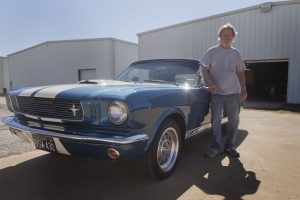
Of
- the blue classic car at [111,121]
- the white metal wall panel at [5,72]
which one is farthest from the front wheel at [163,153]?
the white metal wall panel at [5,72]

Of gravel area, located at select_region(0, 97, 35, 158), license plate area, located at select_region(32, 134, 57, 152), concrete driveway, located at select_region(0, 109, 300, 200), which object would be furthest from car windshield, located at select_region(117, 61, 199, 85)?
gravel area, located at select_region(0, 97, 35, 158)

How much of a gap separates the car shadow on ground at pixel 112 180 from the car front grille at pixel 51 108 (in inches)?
28.2

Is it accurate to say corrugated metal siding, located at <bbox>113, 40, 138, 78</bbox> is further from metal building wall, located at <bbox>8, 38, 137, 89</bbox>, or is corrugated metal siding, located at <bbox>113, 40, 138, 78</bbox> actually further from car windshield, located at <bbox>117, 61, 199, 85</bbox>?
car windshield, located at <bbox>117, 61, 199, 85</bbox>

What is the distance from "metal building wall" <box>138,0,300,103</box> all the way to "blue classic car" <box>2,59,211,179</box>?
10565mm

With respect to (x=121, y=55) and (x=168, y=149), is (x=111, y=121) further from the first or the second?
(x=121, y=55)

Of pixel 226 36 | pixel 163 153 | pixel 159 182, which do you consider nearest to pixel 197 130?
pixel 163 153

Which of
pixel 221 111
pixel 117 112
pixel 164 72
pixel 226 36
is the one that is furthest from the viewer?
pixel 164 72

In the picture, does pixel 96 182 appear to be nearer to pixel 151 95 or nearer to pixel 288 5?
pixel 151 95

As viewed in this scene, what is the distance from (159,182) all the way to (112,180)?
509 millimetres

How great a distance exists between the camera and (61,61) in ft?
72.5

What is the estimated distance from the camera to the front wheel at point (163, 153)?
9.47 ft

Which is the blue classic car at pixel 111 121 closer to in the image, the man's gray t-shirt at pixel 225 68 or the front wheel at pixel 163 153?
the front wheel at pixel 163 153

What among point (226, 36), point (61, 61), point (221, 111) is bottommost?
point (221, 111)

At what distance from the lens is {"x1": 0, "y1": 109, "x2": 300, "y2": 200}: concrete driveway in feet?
9.05
